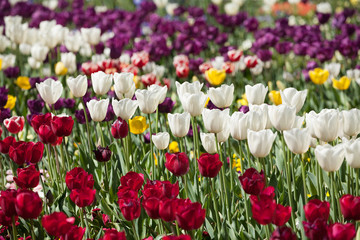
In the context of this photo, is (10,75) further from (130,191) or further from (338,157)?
(338,157)

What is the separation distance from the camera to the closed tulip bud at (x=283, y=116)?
2.31 m

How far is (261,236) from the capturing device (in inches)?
93.6

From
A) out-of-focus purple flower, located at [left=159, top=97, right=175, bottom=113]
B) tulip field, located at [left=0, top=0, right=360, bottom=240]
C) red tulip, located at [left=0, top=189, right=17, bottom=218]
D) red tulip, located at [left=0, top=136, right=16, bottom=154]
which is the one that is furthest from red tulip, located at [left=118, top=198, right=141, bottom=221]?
out-of-focus purple flower, located at [left=159, top=97, right=175, bottom=113]

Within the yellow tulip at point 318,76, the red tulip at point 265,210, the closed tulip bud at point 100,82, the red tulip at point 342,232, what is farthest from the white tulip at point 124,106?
the yellow tulip at point 318,76

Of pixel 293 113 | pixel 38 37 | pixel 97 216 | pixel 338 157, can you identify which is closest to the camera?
pixel 338 157

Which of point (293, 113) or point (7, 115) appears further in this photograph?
point (7, 115)

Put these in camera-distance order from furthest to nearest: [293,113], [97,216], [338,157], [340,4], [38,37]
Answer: [340,4]
[38,37]
[97,216]
[293,113]
[338,157]

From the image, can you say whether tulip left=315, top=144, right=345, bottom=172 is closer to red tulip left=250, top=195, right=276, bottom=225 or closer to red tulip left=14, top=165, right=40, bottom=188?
red tulip left=250, top=195, right=276, bottom=225

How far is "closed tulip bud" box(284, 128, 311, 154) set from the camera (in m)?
2.15

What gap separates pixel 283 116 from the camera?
2.32 m

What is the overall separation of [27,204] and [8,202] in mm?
91

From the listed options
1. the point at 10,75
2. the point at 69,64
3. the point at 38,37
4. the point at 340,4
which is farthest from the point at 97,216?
the point at 340,4

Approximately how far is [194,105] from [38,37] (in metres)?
3.79

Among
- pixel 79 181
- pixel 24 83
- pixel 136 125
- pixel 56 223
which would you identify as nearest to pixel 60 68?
pixel 24 83
